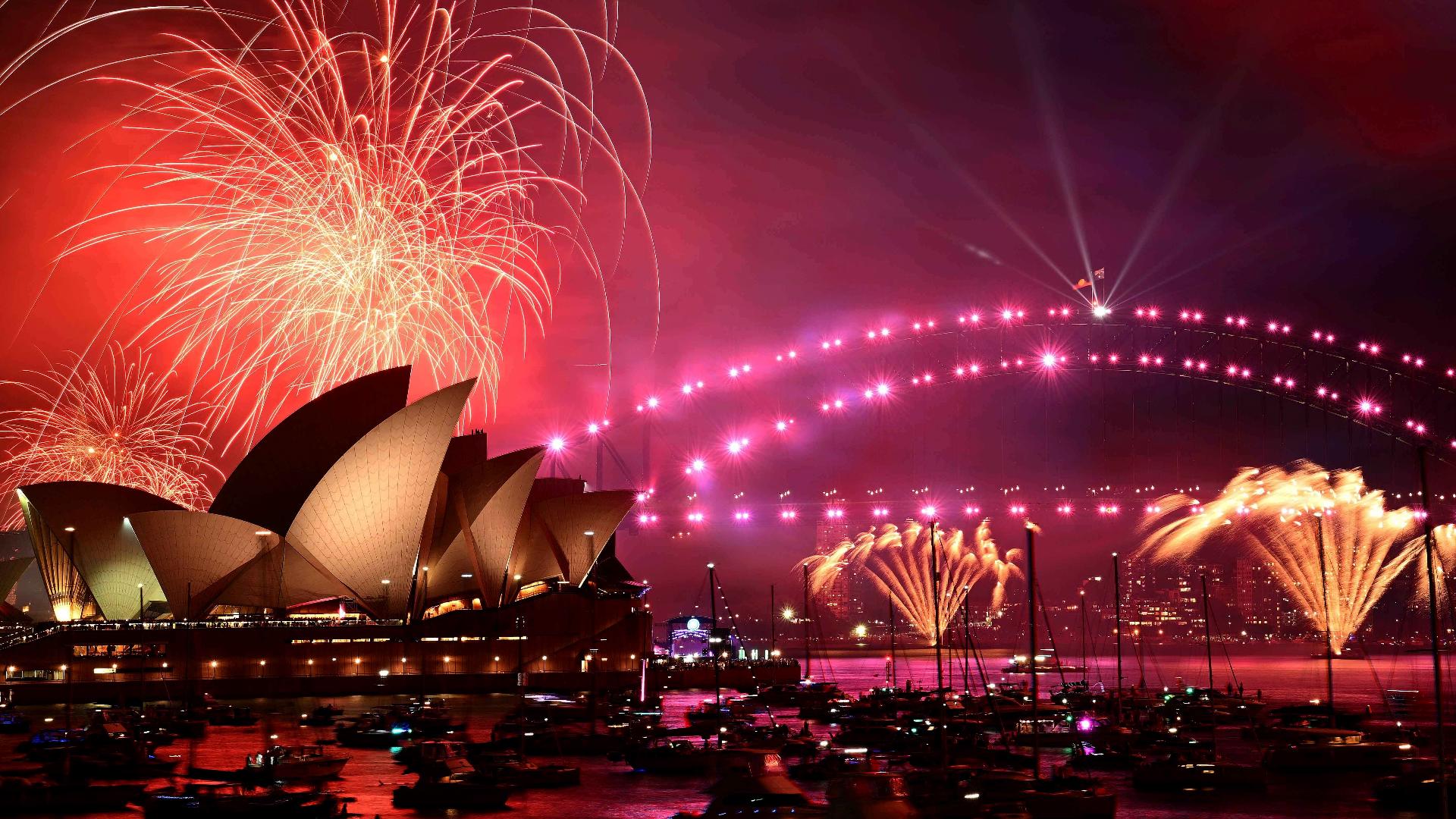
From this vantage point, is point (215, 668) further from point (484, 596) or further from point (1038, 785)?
point (1038, 785)

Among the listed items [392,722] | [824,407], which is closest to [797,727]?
[392,722]

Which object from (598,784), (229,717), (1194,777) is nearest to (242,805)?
(598,784)

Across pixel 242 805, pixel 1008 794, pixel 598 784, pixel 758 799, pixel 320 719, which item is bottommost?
pixel 598 784

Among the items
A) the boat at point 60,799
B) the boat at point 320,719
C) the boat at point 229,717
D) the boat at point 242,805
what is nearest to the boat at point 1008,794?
the boat at point 242,805

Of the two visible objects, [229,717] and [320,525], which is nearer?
[229,717]

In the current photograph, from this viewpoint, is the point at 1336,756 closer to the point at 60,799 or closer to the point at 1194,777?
the point at 1194,777

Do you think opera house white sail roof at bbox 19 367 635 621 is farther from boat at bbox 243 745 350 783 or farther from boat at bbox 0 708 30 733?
boat at bbox 243 745 350 783

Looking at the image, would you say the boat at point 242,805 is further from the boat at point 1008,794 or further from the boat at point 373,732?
the boat at point 373,732
